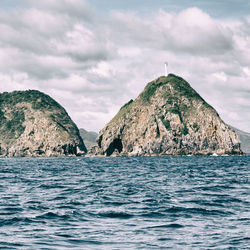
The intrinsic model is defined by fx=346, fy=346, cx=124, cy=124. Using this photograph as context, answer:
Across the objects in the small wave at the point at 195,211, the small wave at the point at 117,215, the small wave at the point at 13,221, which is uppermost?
the small wave at the point at 13,221

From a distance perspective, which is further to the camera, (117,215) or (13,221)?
(117,215)

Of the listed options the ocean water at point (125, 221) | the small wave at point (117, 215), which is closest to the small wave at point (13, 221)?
the ocean water at point (125, 221)

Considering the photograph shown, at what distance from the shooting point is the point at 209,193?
34.3m

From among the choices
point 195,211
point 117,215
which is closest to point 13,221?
point 117,215

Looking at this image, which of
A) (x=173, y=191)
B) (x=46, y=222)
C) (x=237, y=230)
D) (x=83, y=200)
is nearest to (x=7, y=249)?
(x=46, y=222)

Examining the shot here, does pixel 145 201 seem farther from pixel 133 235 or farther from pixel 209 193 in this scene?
pixel 133 235

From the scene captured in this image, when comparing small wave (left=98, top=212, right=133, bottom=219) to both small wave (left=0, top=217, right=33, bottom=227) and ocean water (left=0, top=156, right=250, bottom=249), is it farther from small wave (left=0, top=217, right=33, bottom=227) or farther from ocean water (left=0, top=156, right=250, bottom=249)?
small wave (left=0, top=217, right=33, bottom=227)

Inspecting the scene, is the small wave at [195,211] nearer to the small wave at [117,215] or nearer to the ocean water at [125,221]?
the ocean water at [125,221]

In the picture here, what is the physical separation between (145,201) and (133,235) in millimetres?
11648

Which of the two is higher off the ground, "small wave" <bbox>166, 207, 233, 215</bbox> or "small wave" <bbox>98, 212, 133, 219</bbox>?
"small wave" <bbox>98, 212, 133, 219</bbox>

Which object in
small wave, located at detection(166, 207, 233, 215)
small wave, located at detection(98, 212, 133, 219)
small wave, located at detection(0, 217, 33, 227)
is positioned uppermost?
small wave, located at detection(0, 217, 33, 227)

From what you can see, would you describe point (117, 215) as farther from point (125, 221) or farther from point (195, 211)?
point (195, 211)

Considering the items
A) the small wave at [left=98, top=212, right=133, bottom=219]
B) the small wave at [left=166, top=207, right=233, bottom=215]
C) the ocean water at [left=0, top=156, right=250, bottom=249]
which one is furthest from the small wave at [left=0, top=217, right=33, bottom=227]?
the small wave at [left=166, top=207, right=233, bottom=215]

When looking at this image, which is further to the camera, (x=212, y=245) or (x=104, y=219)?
(x=104, y=219)
